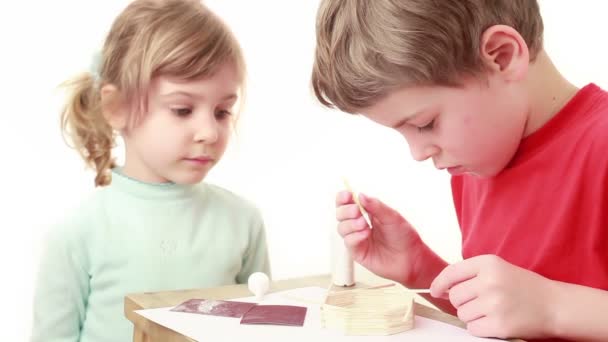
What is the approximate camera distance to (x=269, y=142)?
8.05ft

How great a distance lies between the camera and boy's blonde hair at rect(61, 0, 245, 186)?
165 cm

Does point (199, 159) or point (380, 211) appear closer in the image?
point (380, 211)

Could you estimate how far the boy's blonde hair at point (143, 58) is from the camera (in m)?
1.65

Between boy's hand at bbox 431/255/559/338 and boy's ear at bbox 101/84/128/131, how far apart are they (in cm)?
91

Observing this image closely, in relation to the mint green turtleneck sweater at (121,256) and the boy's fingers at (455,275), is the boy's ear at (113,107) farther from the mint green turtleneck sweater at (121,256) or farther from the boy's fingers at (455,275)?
the boy's fingers at (455,275)

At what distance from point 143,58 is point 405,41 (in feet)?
2.39

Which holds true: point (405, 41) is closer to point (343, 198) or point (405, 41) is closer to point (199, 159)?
point (343, 198)

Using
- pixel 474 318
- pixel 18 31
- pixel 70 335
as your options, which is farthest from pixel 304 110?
pixel 474 318

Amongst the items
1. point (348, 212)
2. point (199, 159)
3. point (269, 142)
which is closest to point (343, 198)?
point (348, 212)

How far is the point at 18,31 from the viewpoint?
7.17 ft

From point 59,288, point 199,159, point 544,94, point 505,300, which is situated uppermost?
point 544,94

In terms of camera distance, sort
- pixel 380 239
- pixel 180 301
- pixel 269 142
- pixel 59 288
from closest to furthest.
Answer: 1. pixel 180 301
2. pixel 380 239
3. pixel 59 288
4. pixel 269 142

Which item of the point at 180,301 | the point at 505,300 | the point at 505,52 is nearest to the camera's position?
the point at 505,300

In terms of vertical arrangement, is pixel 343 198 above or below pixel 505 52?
below
